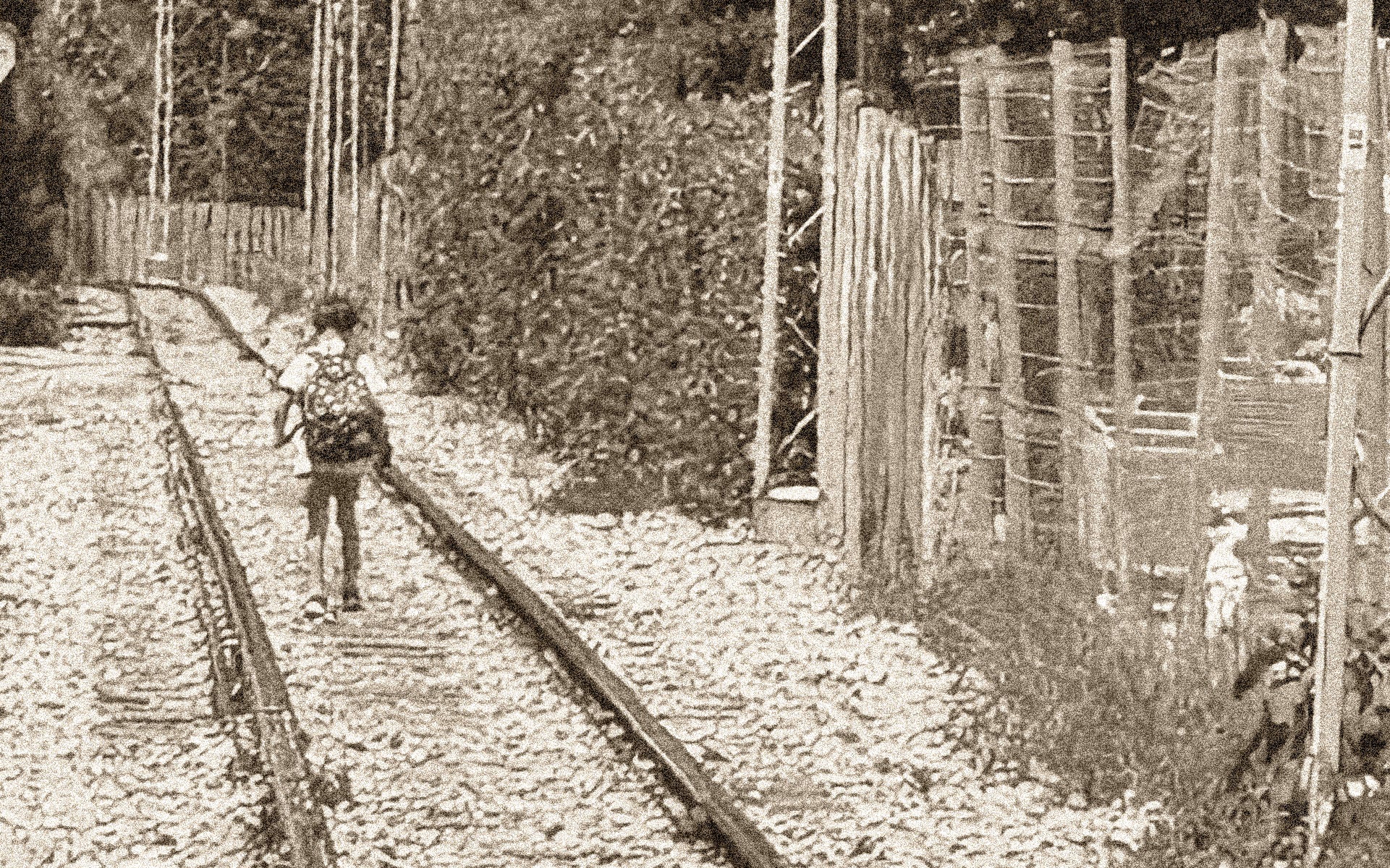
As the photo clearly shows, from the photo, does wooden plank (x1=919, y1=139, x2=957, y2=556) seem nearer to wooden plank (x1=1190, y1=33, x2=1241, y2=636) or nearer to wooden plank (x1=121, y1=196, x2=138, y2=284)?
wooden plank (x1=1190, y1=33, x2=1241, y2=636)

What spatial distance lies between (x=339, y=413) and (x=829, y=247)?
3.74 meters

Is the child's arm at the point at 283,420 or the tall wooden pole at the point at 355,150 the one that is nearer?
the child's arm at the point at 283,420

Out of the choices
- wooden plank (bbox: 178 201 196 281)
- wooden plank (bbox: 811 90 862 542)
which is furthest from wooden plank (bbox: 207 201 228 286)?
wooden plank (bbox: 811 90 862 542)

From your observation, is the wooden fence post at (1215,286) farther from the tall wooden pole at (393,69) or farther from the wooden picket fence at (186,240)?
the wooden picket fence at (186,240)

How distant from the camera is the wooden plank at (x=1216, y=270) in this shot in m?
10.8

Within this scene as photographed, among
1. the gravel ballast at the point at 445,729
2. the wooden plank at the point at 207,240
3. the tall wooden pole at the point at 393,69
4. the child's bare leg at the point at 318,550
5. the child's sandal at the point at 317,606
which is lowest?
the gravel ballast at the point at 445,729

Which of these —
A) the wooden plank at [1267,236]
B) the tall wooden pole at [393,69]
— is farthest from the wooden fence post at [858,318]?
the tall wooden pole at [393,69]

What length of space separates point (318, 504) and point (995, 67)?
387cm

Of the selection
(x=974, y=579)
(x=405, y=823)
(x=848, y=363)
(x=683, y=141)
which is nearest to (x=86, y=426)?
(x=683, y=141)

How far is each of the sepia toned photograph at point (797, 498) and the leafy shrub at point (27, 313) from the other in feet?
27.5

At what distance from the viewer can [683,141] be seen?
18.8 meters

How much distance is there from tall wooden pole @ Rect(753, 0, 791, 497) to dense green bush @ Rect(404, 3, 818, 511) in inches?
23.4

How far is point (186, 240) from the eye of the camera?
5428 centimetres

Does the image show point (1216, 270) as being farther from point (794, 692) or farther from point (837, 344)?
point (837, 344)
